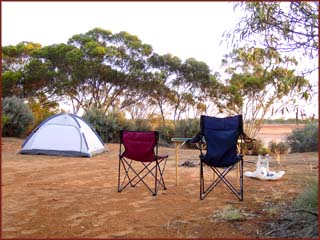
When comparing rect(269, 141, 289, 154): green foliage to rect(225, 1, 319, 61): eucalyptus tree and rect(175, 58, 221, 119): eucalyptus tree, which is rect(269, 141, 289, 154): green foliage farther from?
rect(225, 1, 319, 61): eucalyptus tree

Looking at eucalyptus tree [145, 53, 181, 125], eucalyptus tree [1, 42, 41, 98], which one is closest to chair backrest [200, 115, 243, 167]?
eucalyptus tree [145, 53, 181, 125]

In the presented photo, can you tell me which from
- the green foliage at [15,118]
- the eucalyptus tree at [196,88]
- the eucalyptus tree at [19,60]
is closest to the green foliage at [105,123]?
the green foliage at [15,118]

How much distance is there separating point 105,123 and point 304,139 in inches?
249

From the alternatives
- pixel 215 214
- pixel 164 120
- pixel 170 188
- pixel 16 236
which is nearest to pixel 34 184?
pixel 170 188

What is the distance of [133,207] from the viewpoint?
3959mm

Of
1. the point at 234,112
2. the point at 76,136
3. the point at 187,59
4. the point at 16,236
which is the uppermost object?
the point at 187,59

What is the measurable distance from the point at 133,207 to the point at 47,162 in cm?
412

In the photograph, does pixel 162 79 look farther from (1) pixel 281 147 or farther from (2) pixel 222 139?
(2) pixel 222 139

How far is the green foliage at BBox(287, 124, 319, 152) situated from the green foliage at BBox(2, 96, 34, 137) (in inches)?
328

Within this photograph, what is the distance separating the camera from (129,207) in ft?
13.0

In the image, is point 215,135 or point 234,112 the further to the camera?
point 234,112

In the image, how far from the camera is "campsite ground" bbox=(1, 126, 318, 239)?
10.2 feet

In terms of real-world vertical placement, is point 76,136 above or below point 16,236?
above

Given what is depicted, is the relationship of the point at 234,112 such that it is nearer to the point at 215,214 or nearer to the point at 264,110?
the point at 264,110
